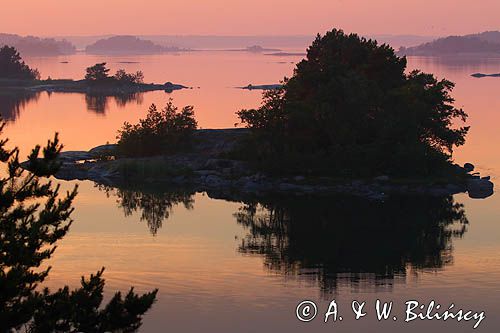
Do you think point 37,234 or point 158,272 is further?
point 158,272

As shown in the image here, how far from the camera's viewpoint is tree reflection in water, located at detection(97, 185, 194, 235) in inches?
2272

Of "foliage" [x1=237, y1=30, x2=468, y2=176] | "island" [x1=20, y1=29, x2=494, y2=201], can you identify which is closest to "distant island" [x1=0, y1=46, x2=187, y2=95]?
"island" [x1=20, y1=29, x2=494, y2=201]

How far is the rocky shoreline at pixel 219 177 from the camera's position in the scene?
209 ft

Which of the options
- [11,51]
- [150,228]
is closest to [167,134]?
[150,228]

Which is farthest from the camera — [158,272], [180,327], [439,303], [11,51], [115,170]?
[11,51]

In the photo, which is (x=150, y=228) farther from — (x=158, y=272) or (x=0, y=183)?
(x=0, y=183)

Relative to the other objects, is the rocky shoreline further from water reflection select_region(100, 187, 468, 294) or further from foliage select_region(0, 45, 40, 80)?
foliage select_region(0, 45, 40, 80)

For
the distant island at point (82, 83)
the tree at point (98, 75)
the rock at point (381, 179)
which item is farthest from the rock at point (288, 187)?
the tree at point (98, 75)

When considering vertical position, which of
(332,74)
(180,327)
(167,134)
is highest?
(332,74)

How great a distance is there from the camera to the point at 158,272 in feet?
144

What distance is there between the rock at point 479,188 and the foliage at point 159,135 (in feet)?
75.3

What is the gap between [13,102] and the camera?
455 ft

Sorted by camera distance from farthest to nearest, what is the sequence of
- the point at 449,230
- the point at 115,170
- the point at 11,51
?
the point at 11,51
the point at 115,170
the point at 449,230

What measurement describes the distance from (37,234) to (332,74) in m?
46.6
